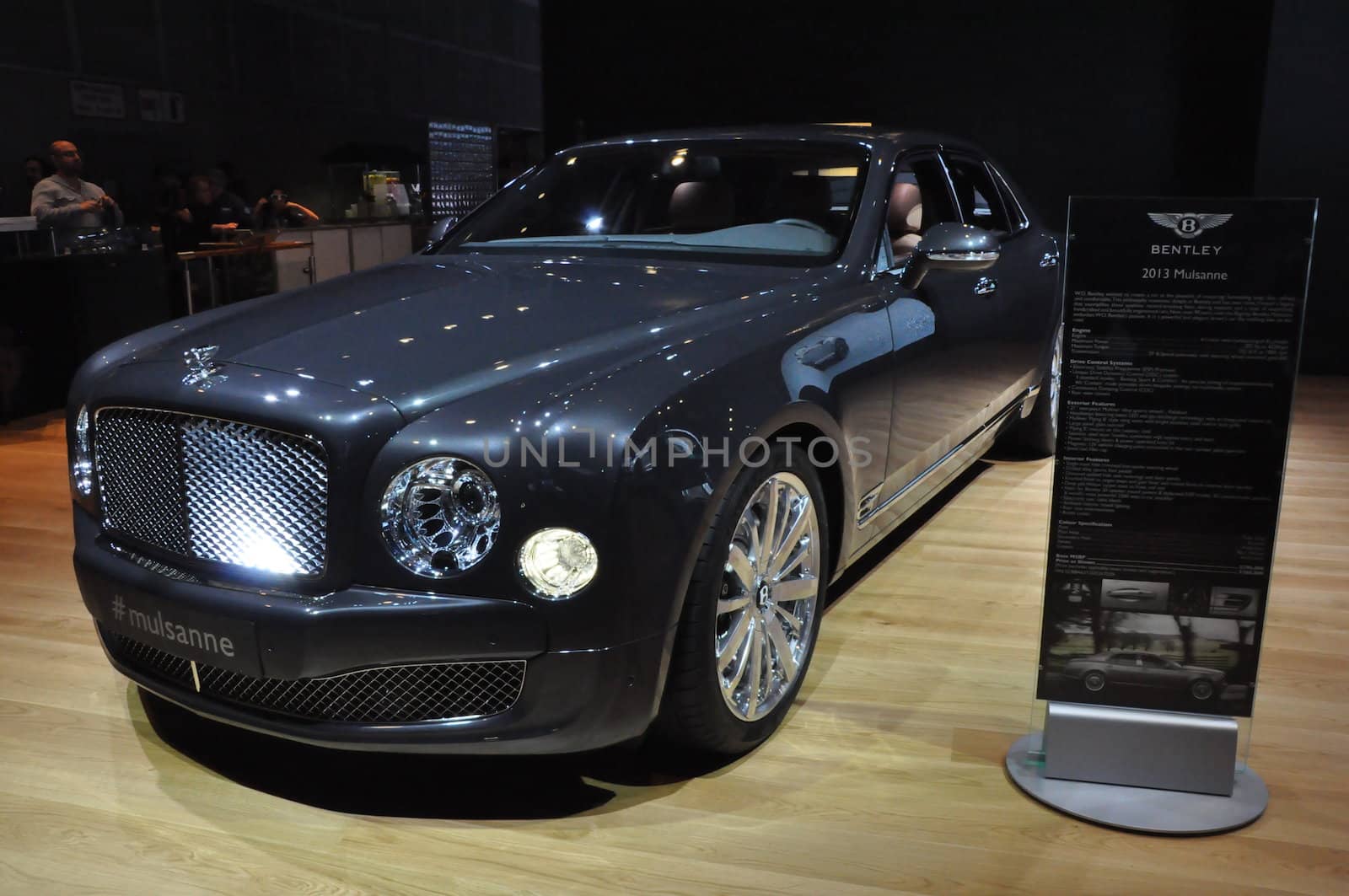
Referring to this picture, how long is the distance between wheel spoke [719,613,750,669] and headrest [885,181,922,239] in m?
1.27

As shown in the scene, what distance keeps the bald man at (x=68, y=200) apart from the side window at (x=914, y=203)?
5.20 m

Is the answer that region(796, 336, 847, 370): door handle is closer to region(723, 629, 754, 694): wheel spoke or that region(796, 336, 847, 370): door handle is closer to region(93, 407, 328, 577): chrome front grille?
region(723, 629, 754, 694): wheel spoke

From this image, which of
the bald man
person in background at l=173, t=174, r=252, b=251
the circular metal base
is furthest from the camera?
person in background at l=173, t=174, r=252, b=251

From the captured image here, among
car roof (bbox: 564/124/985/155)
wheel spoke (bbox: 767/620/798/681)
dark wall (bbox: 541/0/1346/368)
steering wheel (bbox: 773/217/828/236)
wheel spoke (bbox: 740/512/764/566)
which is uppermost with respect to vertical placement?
dark wall (bbox: 541/0/1346/368)

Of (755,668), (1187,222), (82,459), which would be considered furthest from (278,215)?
(1187,222)

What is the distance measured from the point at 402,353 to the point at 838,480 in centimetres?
103

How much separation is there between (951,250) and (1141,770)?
131 cm

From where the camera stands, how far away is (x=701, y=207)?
310 cm

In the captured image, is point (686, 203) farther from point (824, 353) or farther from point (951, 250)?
point (824, 353)

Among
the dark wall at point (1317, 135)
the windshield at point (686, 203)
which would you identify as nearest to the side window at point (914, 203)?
the windshield at point (686, 203)

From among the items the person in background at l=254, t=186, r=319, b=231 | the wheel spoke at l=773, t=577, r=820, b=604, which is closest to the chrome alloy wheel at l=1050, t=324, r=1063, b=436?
the wheel spoke at l=773, t=577, r=820, b=604

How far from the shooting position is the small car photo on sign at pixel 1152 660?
206cm

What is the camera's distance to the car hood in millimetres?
1952

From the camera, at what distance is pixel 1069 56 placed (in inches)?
298
